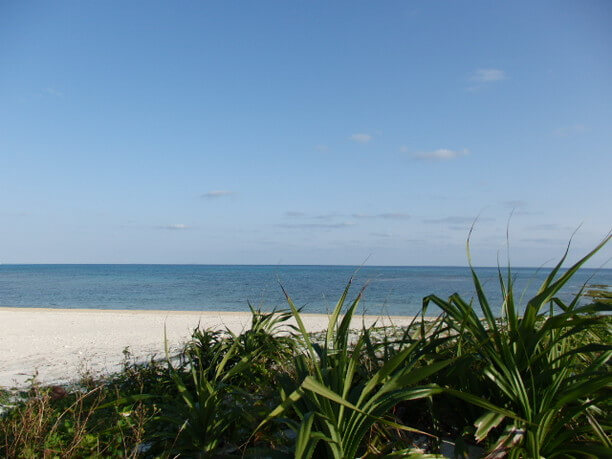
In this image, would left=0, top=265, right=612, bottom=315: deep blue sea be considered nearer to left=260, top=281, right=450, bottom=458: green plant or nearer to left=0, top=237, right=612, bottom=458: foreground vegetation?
left=0, top=237, right=612, bottom=458: foreground vegetation

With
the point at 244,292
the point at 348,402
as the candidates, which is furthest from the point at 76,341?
the point at 244,292

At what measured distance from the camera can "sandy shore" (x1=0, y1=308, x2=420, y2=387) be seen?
680cm

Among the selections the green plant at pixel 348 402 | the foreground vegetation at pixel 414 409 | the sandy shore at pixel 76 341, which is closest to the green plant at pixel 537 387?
the foreground vegetation at pixel 414 409

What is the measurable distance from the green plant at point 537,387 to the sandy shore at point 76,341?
1517mm

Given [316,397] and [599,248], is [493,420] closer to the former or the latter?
[316,397]

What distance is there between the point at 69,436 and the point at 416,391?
7.38ft

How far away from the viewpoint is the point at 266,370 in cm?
454

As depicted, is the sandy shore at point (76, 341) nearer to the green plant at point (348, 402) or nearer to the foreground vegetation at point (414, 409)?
the foreground vegetation at point (414, 409)

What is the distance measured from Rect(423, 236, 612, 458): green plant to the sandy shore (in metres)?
1.52

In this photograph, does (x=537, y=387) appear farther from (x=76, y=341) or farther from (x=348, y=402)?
(x=76, y=341)

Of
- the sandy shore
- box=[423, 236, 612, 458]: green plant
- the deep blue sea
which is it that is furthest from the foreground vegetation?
the sandy shore

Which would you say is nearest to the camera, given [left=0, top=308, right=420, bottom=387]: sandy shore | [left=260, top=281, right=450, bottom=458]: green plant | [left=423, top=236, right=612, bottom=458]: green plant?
[left=260, top=281, right=450, bottom=458]: green plant

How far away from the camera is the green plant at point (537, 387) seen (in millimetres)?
2508

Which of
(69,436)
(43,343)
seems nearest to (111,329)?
(43,343)
